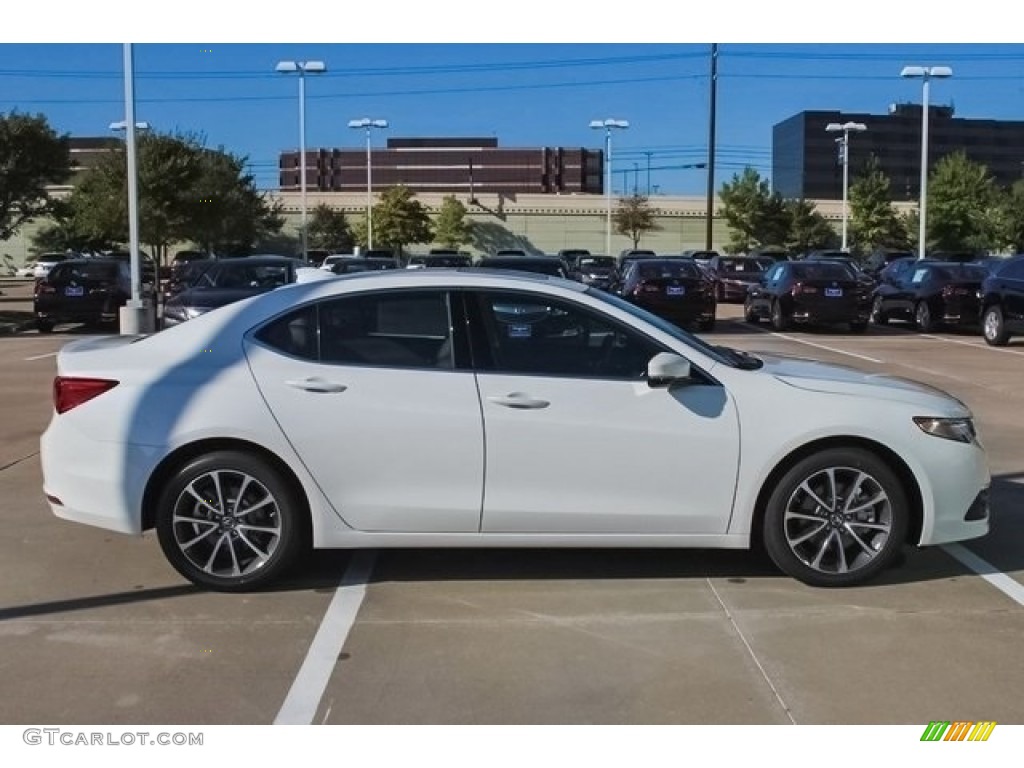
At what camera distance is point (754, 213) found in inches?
2594

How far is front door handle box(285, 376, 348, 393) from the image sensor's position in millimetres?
5273

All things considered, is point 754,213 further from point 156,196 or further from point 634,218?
point 156,196

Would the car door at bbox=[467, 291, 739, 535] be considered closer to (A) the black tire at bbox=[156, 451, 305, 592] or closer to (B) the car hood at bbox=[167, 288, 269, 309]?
(A) the black tire at bbox=[156, 451, 305, 592]

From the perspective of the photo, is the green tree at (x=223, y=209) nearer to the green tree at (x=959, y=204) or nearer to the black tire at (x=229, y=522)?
the black tire at (x=229, y=522)

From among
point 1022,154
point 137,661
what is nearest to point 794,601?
point 137,661

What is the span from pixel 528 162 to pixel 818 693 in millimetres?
136544

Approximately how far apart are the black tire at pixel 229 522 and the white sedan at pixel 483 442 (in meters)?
0.01

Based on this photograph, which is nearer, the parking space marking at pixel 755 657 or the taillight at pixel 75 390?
the parking space marking at pixel 755 657

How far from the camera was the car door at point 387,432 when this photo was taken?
5.23 metres

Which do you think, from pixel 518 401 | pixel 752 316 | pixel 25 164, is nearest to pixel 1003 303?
pixel 752 316

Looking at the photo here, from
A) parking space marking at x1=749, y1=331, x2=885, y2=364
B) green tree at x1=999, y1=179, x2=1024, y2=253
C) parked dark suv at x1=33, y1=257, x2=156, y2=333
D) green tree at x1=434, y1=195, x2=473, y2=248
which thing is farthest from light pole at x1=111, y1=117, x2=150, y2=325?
green tree at x1=434, y1=195, x2=473, y2=248

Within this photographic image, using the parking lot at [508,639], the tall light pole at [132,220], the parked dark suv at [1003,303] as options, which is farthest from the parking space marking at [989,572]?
the tall light pole at [132,220]

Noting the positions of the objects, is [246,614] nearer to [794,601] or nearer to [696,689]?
[696,689]
